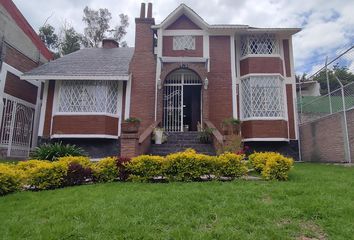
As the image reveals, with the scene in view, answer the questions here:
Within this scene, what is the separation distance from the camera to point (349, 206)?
15.1 feet

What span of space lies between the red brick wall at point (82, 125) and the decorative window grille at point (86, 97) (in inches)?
13.9

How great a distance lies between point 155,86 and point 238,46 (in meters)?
4.67

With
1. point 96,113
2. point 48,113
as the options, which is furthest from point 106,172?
point 48,113

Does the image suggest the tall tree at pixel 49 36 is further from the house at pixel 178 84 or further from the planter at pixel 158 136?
the planter at pixel 158 136

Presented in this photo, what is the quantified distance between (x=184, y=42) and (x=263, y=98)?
462 centimetres

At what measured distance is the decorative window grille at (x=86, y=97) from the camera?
1300 centimetres

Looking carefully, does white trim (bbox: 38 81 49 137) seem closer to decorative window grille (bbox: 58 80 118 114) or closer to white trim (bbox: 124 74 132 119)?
decorative window grille (bbox: 58 80 118 114)

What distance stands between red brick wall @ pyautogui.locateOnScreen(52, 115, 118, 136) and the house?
4 cm

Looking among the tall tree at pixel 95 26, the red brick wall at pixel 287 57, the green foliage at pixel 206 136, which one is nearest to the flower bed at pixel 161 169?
Answer: the green foliage at pixel 206 136

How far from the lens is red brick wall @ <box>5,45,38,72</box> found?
1324 cm

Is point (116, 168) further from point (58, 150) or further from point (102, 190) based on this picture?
point (58, 150)

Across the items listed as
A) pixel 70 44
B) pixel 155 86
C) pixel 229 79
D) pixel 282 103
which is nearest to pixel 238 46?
pixel 229 79

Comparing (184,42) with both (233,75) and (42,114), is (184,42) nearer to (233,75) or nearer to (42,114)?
(233,75)

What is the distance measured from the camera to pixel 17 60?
13898 millimetres
